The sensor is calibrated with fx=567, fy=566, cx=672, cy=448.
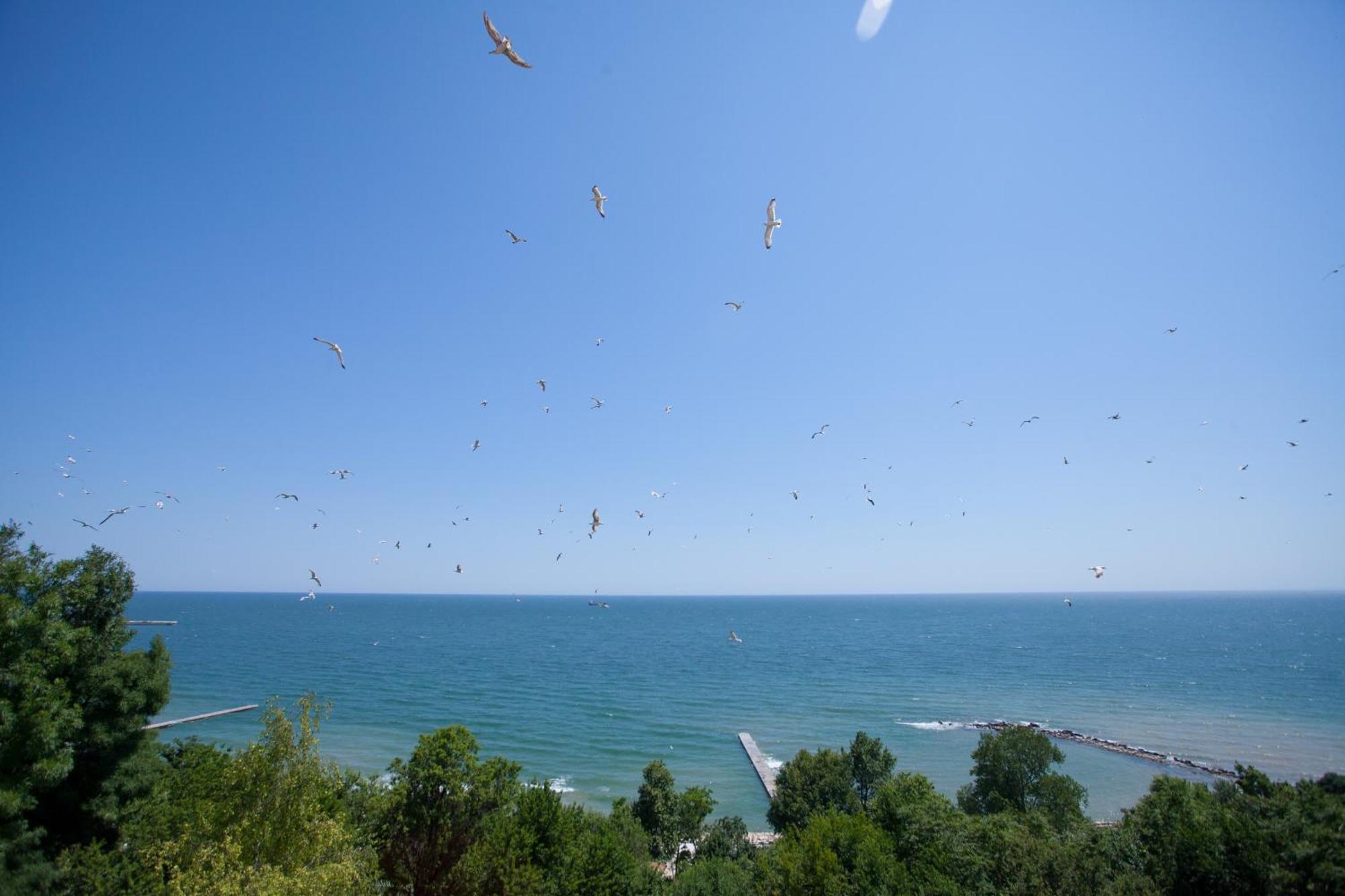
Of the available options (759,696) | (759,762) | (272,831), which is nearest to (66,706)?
(272,831)

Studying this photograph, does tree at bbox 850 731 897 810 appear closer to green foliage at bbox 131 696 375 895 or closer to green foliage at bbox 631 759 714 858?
green foliage at bbox 631 759 714 858

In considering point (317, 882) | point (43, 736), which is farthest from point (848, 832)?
point (43, 736)

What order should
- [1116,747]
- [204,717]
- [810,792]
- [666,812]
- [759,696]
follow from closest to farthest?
1. [666,812]
2. [810,792]
3. [1116,747]
4. [204,717]
5. [759,696]

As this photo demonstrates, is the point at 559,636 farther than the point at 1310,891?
Yes

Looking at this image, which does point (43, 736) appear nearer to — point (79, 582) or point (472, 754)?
point (79, 582)

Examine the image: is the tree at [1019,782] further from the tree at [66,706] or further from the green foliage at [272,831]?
the tree at [66,706]

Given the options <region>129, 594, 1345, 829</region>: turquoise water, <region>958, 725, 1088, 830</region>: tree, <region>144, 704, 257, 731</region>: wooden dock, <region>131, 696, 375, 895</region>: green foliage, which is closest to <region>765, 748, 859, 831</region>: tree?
<region>129, 594, 1345, 829</region>: turquoise water

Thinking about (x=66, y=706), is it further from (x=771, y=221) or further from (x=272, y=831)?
(x=771, y=221)
